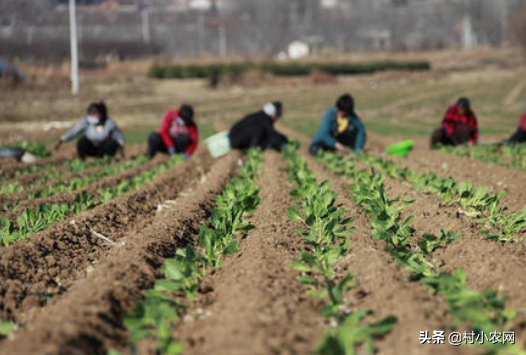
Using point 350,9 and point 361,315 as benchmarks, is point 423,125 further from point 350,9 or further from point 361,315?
point 350,9

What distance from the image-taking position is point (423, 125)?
1967cm

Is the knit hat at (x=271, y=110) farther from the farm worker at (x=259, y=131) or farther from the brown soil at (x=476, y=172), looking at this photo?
the brown soil at (x=476, y=172)

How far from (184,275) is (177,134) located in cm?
773

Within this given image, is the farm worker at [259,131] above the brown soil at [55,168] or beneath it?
above

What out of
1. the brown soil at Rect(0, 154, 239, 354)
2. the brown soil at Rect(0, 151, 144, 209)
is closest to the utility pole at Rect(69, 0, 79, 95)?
the brown soil at Rect(0, 151, 144, 209)

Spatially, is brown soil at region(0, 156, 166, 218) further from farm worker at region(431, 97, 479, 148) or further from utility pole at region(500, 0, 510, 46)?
utility pole at region(500, 0, 510, 46)

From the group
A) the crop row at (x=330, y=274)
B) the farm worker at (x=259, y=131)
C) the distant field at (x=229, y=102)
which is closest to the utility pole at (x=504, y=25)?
the distant field at (x=229, y=102)

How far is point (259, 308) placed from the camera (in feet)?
9.59

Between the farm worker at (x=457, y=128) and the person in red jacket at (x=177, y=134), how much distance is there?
441 cm

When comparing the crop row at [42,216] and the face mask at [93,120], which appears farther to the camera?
the face mask at [93,120]

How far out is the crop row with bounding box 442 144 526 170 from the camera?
8646 millimetres

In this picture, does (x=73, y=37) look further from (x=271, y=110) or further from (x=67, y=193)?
(x=67, y=193)

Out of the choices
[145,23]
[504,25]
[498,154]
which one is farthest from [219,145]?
[504,25]

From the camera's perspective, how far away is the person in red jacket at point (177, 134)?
35.3 ft
